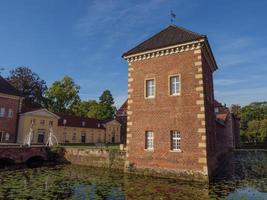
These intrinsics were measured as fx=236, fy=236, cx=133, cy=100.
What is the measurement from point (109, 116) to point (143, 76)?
47980 mm

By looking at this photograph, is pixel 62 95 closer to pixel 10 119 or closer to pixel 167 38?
pixel 10 119

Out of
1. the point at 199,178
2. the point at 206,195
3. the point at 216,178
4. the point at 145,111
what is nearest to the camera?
the point at 206,195

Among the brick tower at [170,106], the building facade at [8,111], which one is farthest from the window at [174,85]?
the building facade at [8,111]

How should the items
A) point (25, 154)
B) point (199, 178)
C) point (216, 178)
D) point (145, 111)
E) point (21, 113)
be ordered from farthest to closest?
1. point (21, 113)
2. point (25, 154)
3. point (145, 111)
4. point (216, 178)
5. point (199, 178)

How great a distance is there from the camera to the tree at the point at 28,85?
50.2 m

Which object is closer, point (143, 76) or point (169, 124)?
point (169, 124)

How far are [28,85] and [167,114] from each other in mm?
42932

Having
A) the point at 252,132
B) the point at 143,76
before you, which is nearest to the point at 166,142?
the point at 143,76

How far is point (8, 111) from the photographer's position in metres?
→ 33.6

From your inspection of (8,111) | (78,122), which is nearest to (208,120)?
(8,111)

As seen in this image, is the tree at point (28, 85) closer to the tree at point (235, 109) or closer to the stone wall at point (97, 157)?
the stone wall at point (97, 157)

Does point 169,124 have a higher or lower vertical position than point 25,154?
higher

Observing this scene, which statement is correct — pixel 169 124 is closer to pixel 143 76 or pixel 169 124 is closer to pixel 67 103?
pixel 143 76

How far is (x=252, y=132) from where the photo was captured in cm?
6338
